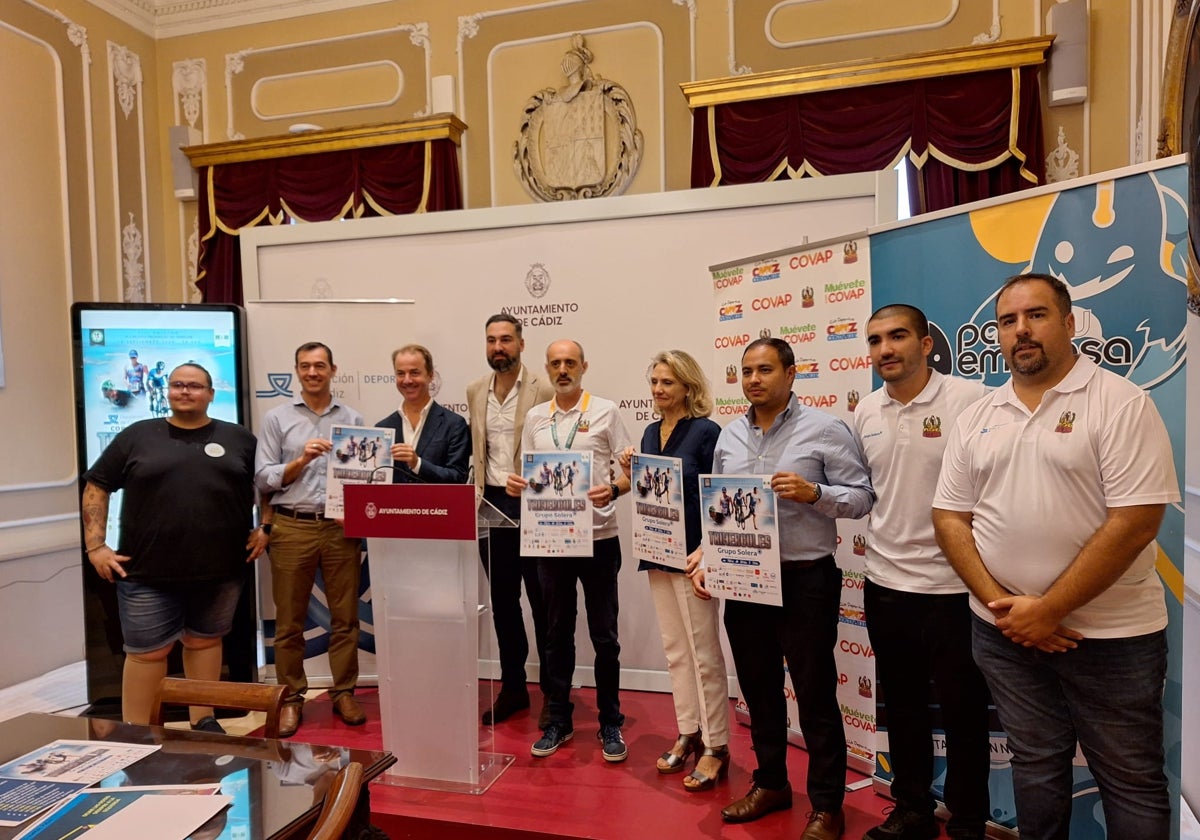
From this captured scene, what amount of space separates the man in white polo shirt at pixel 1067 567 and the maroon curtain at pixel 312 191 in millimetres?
4296

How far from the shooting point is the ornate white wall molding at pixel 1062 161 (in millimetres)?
4539

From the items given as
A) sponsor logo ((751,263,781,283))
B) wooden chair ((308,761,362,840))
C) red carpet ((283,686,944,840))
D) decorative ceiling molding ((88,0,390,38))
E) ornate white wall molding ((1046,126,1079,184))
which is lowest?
red carpet ((283,686,944,840))

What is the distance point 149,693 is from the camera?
11.1ft

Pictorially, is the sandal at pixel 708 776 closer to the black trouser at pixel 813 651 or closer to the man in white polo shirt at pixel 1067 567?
the black trouser at pixel 813 651

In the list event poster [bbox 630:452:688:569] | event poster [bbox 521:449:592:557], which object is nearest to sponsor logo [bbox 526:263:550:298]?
event poster [bbox 521:449:592:557]

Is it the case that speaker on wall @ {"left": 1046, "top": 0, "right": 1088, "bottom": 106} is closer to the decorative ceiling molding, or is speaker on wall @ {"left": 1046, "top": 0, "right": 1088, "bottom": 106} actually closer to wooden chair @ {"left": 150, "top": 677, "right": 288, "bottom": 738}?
the decorative ceiling molding

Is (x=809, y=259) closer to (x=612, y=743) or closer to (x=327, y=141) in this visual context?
(x=612, y=743)

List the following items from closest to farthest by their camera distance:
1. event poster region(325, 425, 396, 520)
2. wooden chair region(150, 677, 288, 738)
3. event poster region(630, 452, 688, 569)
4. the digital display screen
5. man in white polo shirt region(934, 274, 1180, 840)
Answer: man in white polo shirt region(934, 274, 1180, 840) < wooden chair region(150, 677, 288, 738) < event poster region(630, 452, 688, 569) < event poster region(325, 425, 396, 520) < the digital display screen

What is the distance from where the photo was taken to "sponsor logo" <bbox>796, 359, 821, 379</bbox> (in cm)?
312

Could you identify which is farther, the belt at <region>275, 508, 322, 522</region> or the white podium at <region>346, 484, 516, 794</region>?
the belt at <region>275, 508, 322, 522</region>

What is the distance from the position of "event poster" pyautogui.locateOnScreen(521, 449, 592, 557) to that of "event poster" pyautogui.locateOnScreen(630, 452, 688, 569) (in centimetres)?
21

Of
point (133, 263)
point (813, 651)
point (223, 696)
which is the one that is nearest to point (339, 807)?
point (223, 696)

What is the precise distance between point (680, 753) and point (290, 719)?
6.15 ft

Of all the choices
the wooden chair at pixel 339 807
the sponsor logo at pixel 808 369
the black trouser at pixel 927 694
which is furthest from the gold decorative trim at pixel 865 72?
the wooden chair at pixel 339 807
